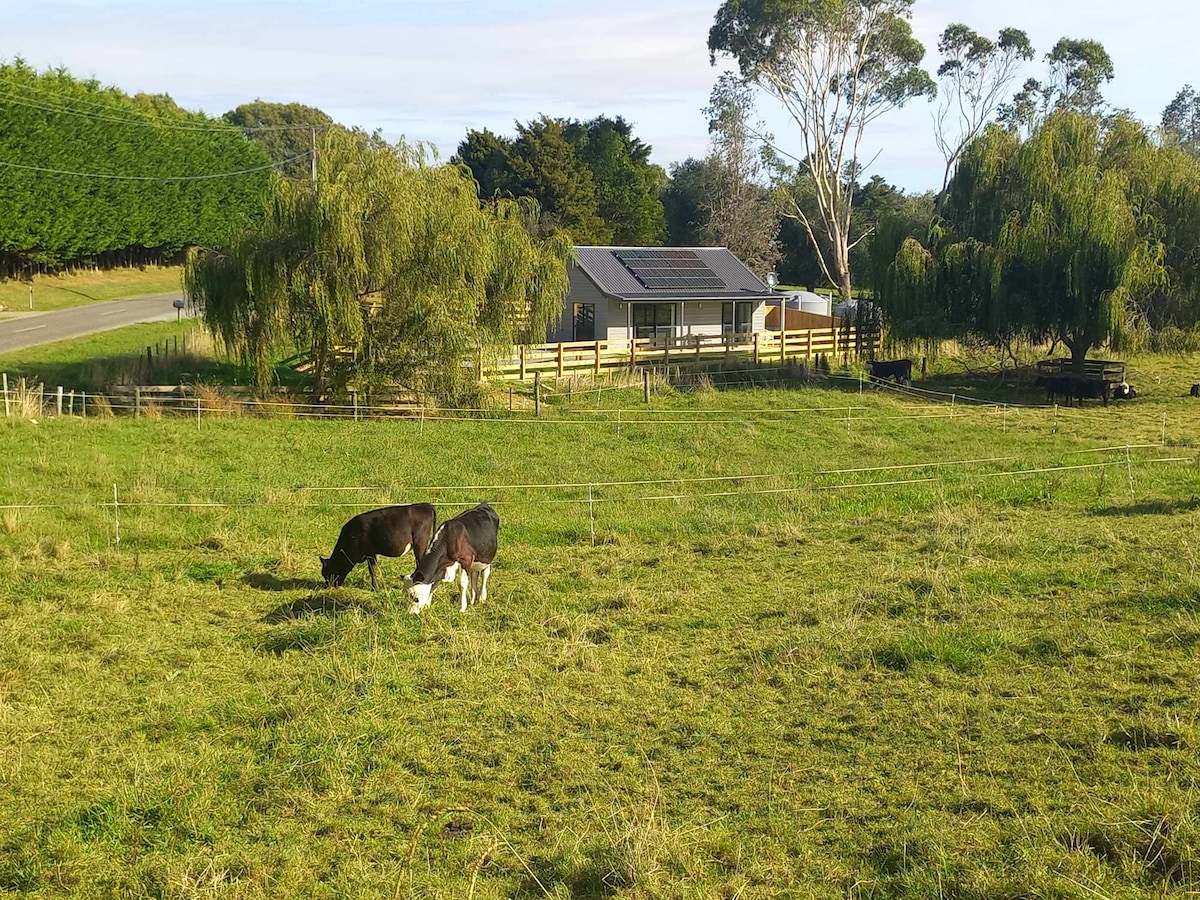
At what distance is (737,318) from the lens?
4159 cm

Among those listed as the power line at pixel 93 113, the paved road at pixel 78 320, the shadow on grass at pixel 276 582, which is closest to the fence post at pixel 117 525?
the shadow on grass at pixel 276 582

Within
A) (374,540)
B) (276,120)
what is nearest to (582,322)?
(374,540)

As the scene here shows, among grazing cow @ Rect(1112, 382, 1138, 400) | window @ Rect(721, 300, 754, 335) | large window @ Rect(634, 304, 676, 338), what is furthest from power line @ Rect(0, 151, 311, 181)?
grazing cow @ Rect(1112, 382, 1138, 400)

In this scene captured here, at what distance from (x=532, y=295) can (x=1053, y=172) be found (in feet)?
54.9

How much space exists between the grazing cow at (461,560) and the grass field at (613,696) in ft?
1.12

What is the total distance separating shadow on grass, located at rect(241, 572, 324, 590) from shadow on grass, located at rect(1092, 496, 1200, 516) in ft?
37.4

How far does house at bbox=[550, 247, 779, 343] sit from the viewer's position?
3819 cm

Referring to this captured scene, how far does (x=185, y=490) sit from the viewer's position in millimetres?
17219

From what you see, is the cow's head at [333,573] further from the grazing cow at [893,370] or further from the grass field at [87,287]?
the grass field at [87,287]

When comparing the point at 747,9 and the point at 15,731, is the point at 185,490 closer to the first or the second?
the point at 15,731

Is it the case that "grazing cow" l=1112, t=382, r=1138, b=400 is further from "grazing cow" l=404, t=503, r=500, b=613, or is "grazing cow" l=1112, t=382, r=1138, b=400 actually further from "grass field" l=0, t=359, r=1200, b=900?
"grazing cow" l=404, t=503, r=500, b=613

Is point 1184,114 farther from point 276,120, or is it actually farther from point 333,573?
point 333,573

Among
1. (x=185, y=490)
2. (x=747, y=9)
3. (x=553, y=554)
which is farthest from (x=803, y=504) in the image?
(x=747, y=9)

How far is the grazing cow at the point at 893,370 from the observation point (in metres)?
34.1
